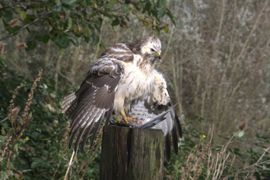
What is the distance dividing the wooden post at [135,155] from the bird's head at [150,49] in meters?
2.38

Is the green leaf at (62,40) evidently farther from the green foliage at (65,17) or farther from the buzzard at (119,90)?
the buzzard at (119,90)

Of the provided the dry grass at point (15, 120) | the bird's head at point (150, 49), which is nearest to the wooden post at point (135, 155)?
the dry grass at point (15, 120)

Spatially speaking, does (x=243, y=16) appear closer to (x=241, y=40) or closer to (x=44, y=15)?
(x=241, y=40)

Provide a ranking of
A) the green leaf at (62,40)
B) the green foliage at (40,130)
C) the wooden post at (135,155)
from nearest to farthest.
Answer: the wooden post at (135,155)
the green leaf at (62,40)
the green foliage at (40,130)

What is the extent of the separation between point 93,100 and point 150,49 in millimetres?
854

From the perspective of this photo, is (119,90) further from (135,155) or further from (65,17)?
(135,155)

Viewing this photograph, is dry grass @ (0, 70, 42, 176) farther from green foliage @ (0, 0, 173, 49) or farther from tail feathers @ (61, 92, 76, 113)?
green foliage @ (0, 0, 173, 49)

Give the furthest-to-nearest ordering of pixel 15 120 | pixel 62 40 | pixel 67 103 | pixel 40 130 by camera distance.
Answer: pixel 40 130
pixel 62 40
pixel 67 103
pixel 15 120

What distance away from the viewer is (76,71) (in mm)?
11383

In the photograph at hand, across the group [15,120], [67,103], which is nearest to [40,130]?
[67,103]

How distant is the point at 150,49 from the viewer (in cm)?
602

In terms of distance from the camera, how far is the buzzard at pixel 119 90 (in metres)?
5.29

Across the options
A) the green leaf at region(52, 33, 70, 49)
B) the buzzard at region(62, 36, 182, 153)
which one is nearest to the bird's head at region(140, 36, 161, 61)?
the buzzard at region(62, 36, 182, 153)

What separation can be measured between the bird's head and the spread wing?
396 millimetres
